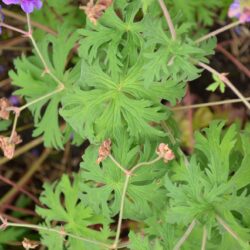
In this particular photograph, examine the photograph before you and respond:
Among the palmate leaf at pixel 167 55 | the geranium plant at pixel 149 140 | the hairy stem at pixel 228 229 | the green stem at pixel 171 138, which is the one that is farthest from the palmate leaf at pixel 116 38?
the hairy stem at pixel 228 229

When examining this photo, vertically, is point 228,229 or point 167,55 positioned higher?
point 167,55

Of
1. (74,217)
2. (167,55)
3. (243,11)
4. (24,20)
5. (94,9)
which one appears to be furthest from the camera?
(24,20)

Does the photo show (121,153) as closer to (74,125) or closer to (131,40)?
(74,125)

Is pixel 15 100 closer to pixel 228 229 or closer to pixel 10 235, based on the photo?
pixel 10 235

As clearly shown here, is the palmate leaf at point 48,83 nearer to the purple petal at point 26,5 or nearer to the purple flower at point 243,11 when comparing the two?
the purple petal at point 26,5

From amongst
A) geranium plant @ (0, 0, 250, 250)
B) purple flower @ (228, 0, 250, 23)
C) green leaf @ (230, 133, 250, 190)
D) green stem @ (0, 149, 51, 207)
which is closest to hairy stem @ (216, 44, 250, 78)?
geranium plant @ (0, 0, 250, 250)

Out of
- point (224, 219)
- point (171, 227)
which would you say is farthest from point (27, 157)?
point (224, 219)

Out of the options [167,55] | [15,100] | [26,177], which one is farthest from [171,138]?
[15,100]
